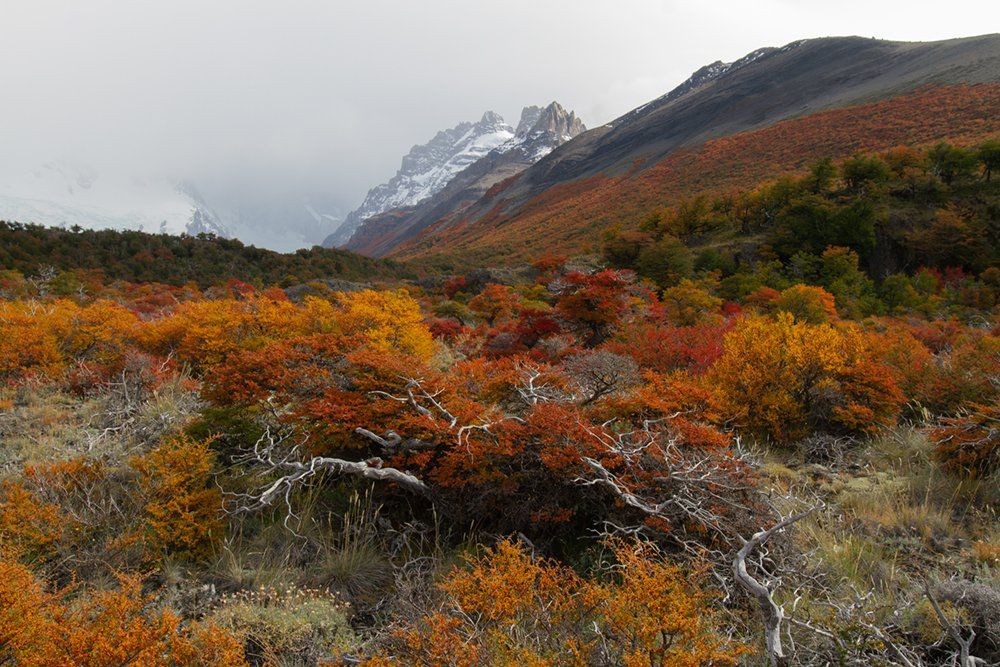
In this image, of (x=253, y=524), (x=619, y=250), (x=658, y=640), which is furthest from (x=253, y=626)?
(x=619, y=250)

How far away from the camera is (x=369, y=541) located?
3133 mm

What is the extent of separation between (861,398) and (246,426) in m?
6.27

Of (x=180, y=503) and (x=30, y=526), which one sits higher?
(x=30, y=526)

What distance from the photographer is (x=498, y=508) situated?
3.14m

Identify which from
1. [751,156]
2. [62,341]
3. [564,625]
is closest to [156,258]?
[62,341]

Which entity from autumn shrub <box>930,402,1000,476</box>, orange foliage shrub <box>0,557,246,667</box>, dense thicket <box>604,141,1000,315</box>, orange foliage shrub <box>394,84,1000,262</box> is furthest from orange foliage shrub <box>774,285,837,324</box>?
orange foliage shrub <box>394,84,1000,262</box>

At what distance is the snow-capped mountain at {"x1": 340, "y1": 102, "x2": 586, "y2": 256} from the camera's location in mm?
128125

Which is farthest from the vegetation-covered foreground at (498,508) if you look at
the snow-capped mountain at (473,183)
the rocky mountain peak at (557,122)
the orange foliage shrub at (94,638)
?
the rocky mountain peak at (557,122)

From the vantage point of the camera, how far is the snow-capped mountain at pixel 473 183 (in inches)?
5044

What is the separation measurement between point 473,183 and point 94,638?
147m

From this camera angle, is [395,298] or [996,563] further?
[395,298]

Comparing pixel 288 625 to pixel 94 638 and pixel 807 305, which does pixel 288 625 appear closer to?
pixel 94 638

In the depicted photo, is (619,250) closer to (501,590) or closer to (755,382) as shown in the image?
(755,382)

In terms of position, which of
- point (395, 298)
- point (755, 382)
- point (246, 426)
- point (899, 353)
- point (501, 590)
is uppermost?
point (395, 298)
